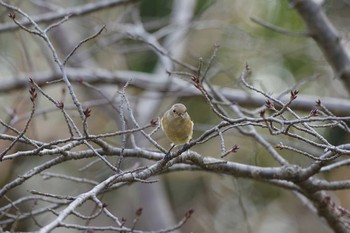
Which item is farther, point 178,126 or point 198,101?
point 198,101

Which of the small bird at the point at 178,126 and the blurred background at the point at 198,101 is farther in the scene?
the blurred background at the point at 198,101

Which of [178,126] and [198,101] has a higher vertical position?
[198,101]

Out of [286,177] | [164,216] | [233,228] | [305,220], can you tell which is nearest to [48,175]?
[286,177]

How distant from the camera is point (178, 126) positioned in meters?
2.47

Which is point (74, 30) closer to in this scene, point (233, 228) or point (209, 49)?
point (209, 49)

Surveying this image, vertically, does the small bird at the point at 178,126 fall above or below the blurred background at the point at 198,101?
below

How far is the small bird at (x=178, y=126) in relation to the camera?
97.7 inches

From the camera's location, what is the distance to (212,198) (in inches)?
323

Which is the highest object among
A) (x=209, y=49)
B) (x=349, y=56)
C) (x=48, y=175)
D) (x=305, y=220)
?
(x=209, y=49)

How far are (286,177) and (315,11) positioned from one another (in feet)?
6.13

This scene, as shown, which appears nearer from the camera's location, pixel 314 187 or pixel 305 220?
pixel 314 187

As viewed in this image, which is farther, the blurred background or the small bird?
the blurred background

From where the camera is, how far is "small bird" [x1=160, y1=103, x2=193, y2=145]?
8.14 feet

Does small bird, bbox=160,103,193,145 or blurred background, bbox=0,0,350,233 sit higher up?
blurred background, bbox=0,0,350,233
